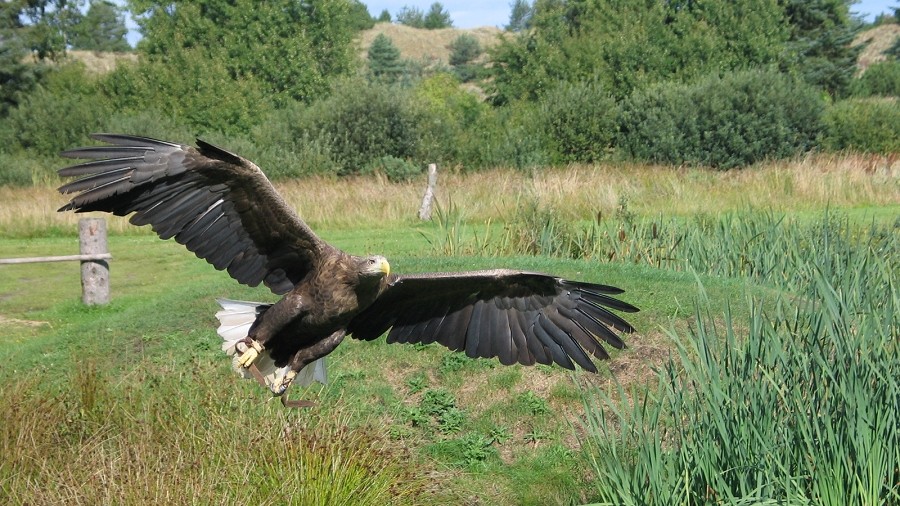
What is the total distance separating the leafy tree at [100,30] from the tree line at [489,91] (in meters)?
7.35

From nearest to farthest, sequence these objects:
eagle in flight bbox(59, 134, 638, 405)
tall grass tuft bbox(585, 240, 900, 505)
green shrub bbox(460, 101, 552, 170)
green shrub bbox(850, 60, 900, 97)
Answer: tall grass tuft bbox(585, 240, 900, 505), eagle in flight bbox(59, 134, 638, 405), green shrub bbox(460, 101, 552, 170), green shrub bbox(850, 60, 900, 97)

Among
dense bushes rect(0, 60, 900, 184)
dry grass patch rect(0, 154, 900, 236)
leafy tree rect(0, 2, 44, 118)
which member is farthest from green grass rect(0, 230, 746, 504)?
leafy tree rect(0, 2, 44, 118)

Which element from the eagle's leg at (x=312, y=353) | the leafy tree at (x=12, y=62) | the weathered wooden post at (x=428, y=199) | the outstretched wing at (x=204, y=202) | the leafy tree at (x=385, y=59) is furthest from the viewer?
the leafy tree at (x=385, y=59)

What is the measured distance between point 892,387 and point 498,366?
4023 mm

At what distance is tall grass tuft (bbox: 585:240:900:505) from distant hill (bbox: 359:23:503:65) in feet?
279

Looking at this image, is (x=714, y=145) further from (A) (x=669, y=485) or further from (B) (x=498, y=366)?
(A) (x=669, y=485)

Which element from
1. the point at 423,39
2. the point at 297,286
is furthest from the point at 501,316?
the point at 423,39

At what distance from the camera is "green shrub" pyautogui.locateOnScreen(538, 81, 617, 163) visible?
29.8m

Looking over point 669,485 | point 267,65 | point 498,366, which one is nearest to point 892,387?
point 669,485

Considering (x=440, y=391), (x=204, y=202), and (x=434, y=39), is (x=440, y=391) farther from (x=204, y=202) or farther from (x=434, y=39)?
(x=434, y=39)

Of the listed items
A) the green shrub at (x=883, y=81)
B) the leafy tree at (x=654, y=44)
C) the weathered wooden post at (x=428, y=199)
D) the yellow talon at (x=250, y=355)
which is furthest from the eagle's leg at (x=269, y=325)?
the green shrub at (x=883, y=81)

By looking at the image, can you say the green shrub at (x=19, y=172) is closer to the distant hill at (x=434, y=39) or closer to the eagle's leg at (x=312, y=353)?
the eagle's leg at (x=312, y=353)

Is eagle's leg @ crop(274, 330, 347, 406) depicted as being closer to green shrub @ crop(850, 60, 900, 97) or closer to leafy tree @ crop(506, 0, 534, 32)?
green shrub @ crop(850, 60, 900, 97)

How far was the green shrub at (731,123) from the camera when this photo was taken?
28.3 m
